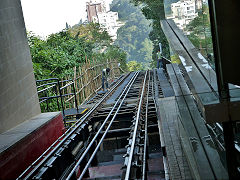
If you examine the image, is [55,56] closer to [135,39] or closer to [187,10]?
[187,10]

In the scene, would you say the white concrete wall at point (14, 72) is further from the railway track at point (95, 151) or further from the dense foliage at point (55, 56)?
the dense foliage at point (55, 56)

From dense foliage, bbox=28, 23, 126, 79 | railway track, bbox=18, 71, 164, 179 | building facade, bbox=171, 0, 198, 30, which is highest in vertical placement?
building facade, bbox=171, 0, 198, 30

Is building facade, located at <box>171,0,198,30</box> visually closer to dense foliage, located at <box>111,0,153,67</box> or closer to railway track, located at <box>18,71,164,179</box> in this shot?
railway track, located at <box>18,71,164,179</box>

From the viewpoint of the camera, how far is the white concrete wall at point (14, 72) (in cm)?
530

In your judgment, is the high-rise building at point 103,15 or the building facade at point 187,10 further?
the high-rise building at point 103,15

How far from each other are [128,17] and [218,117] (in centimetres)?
7796

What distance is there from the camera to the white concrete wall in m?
5.30

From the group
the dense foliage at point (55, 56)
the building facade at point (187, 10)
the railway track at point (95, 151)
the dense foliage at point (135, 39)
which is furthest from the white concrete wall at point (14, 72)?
the dense foliage at point (135, 39)

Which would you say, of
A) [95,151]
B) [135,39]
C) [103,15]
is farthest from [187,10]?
[103,15]

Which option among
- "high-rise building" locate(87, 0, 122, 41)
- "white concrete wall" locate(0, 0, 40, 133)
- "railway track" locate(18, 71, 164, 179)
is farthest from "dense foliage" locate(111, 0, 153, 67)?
"white concrete wall" locate(0, 0, 40, 133)

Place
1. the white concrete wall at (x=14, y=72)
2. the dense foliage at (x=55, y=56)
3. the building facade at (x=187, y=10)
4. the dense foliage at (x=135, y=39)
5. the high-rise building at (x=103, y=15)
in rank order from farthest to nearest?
the high-rise building at (x=103, y=15) → the dense foliage at (x=135, y=39) → the dense foliage at (x=55, y=56) → the white concrete wall at (x=14, y=72) → the building facade at (x=187, y=10)

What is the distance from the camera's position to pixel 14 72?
575 cm

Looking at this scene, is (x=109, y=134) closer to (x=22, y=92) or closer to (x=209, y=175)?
(x=22, y=92)

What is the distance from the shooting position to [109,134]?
24.9ft
